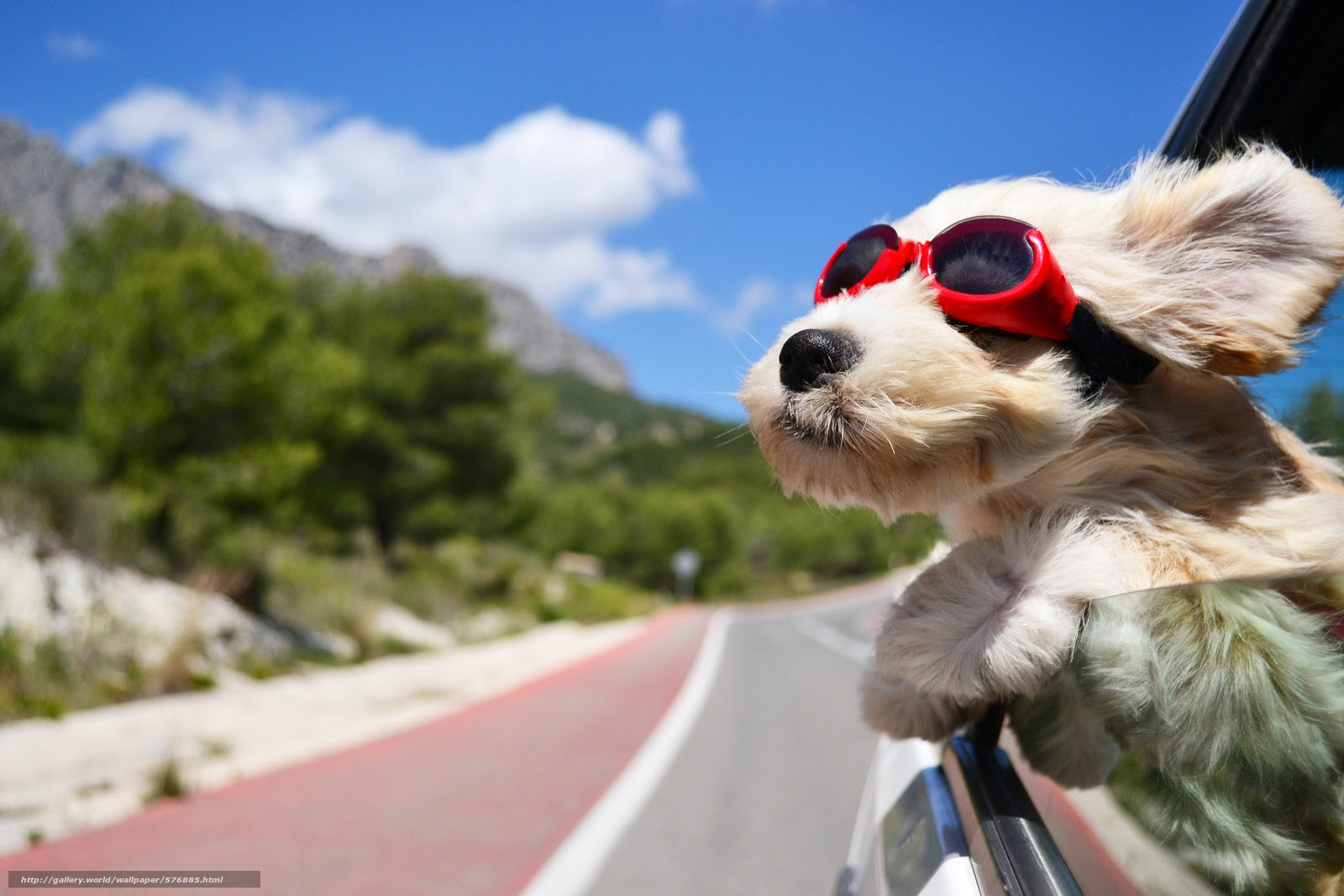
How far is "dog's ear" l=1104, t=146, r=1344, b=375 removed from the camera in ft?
3.61

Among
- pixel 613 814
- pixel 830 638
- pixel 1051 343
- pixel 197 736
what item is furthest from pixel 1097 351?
pixel 830 638

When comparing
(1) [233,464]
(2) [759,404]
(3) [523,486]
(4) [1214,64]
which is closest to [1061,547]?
(2) [759,404]

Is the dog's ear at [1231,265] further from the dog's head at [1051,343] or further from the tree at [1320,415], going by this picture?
the tree at [1320,415]

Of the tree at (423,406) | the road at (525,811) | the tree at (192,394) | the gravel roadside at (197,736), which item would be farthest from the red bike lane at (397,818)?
the tree at (423,406)

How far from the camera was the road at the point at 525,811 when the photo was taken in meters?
4.69

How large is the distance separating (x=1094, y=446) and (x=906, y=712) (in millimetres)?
477

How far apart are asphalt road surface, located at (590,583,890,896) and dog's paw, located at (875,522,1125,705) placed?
0.51 feet

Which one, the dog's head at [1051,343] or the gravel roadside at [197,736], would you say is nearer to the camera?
the dog's head at [1051,343]

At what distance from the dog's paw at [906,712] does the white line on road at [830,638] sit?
1318cm

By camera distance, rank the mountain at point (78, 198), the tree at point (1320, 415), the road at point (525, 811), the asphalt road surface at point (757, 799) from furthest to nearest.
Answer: the mountain at point (78, 198) < the asphalt road surface at point (757, 799) < the road at point (525, 811) < the tree at point (1320, 415)

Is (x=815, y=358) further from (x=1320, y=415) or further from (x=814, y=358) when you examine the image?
(x=1320, y=415)

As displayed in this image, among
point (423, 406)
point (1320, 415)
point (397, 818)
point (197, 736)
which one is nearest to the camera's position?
point (1320, 415)

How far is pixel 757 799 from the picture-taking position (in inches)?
270

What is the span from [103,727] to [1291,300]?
8.43 meters
